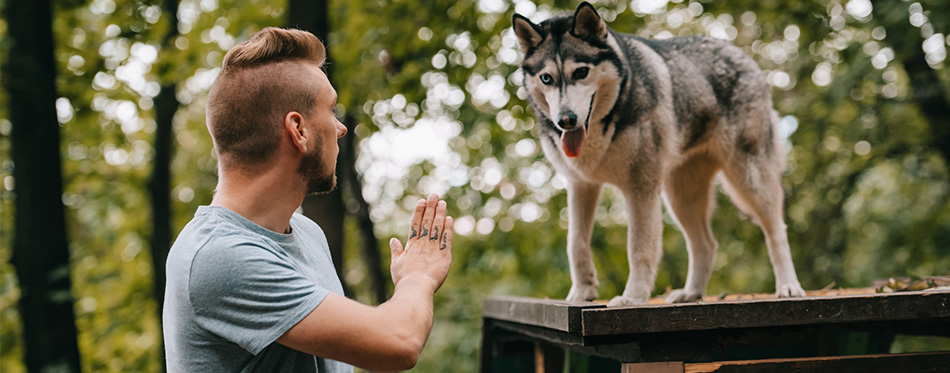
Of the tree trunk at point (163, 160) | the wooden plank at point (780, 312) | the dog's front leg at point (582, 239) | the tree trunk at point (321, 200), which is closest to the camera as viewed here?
the wooden plank at point (780, 312)

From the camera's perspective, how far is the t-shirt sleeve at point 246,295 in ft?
4.81

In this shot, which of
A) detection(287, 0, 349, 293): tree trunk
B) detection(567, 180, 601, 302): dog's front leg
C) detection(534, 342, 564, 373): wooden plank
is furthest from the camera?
detection(287, 0, 349, 293): tree trunk

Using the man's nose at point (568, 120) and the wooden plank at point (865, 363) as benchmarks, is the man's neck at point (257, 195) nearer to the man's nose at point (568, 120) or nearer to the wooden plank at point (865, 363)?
the man's nose at point (568, 120)

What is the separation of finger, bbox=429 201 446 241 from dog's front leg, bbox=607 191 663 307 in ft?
3.88

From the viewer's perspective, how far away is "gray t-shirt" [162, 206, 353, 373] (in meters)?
1.47

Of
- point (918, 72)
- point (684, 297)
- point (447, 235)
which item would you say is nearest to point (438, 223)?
point (447, 235)

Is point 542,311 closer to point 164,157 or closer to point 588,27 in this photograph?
point 588,27

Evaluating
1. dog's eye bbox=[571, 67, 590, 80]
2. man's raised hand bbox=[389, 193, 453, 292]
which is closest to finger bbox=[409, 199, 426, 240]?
man's raised hand bbox=[389, 193, 453, 292]

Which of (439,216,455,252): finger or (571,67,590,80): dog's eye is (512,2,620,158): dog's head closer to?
(571,67,590,80): dog's eye

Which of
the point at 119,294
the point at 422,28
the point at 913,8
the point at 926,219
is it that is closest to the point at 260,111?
the point at 422,28

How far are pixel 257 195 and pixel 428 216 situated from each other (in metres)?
0.46

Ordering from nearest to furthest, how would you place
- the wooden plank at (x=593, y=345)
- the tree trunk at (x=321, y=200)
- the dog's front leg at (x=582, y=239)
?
the wooden plank at (x=593, y=345) < the dog's front leg at (x=582, y=239) < the tree trunk at (x=321, y=200)

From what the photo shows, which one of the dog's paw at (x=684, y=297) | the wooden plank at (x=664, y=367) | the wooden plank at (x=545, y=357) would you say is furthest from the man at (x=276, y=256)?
the wooden plank at (x=545, y=357)

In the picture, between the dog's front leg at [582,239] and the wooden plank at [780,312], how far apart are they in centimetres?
106
